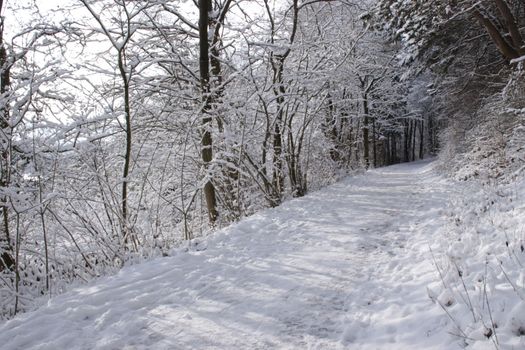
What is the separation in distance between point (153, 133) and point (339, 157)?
11.6m

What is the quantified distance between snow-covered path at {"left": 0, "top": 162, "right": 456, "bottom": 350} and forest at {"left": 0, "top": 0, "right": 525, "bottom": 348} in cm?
115

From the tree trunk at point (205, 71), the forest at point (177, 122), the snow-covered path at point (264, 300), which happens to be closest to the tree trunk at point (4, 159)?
the forest at point (177, 122)

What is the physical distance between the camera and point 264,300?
12.5ft

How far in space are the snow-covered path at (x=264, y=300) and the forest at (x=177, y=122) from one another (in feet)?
3.78

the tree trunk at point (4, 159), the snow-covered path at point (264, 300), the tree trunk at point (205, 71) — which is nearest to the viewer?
the snow-covered path at point (264, 300)

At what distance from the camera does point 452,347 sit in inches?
102

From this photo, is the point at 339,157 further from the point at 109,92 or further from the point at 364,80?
the point at 109,92

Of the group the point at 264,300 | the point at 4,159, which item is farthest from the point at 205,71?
the point at 264,300

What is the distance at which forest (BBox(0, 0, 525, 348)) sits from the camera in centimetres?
589

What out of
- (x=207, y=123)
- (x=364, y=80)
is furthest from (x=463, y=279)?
(x=364, y=80)

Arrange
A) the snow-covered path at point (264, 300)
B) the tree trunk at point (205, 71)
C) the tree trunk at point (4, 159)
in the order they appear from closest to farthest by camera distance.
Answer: the snow-covered path at point (264, 300)
the tree trunk at point (4, 159)
the tree trunk at point (205, 71)

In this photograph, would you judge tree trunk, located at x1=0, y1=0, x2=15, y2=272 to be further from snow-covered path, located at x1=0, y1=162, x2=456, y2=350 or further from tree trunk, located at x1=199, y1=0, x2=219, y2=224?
tree trunk, located at x1=199, y1=0, x2=219, y2=224

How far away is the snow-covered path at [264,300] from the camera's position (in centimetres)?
308

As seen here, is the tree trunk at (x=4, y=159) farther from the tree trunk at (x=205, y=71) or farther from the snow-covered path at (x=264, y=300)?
the tree trunk at (x=205, y=71)
